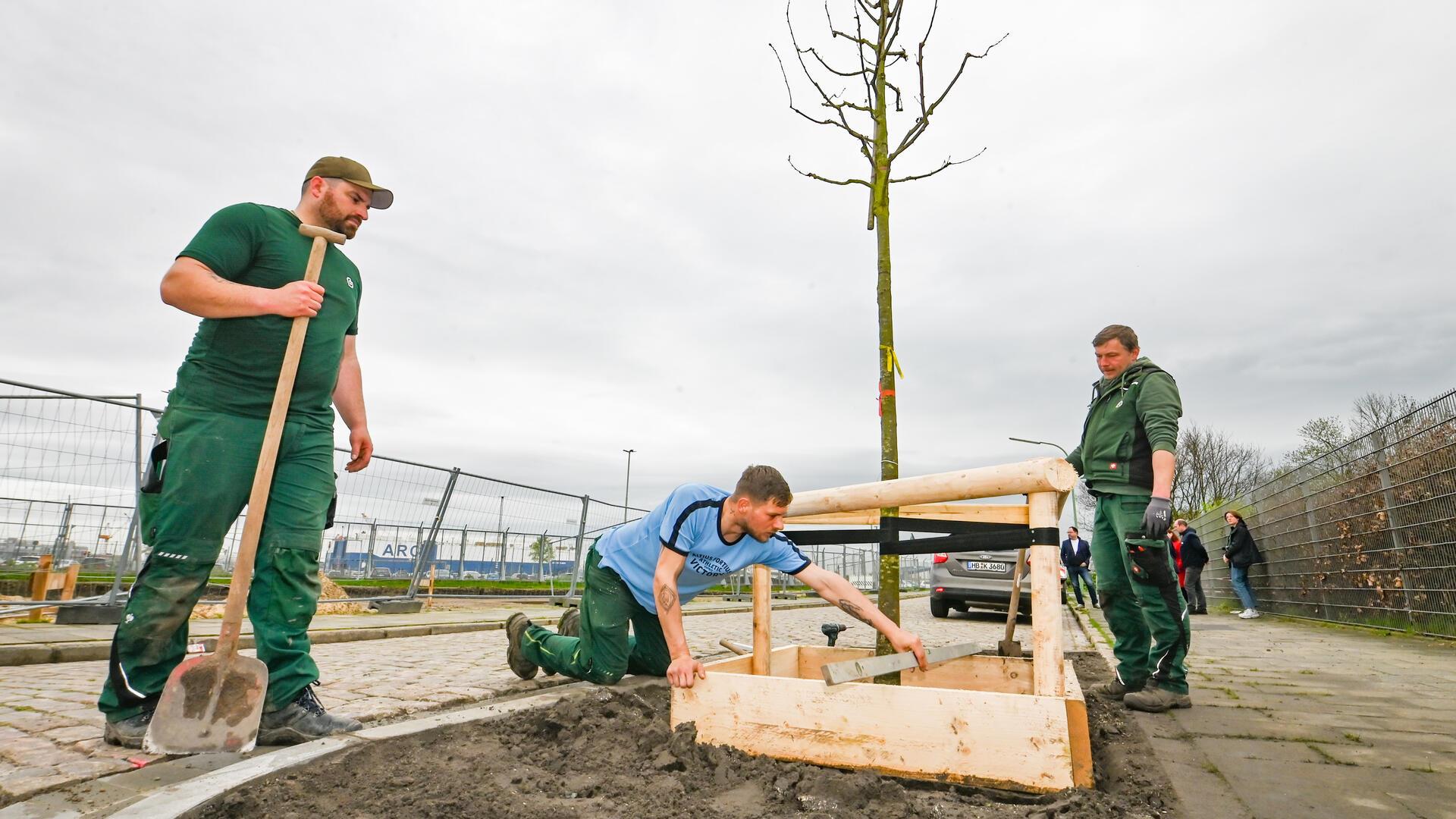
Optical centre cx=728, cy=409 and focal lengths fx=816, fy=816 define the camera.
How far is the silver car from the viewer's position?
40.7 feet

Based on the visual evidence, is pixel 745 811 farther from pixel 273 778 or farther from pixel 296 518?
pixel 296 518

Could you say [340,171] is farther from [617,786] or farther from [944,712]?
[944,712]

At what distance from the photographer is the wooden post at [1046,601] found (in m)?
2.72

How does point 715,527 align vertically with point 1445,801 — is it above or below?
above

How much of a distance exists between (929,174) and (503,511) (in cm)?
981

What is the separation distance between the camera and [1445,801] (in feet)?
7.86

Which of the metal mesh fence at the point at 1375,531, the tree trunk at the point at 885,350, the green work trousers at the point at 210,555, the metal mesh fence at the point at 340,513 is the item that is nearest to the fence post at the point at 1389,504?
the metal mesh fence at the point at 1375,531

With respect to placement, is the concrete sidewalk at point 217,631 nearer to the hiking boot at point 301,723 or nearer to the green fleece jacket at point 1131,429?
the hiking boot at point 301,723

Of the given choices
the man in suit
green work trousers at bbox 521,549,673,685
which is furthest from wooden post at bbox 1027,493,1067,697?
the man in suit

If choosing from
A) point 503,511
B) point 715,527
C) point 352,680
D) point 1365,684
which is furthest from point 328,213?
point 503,511

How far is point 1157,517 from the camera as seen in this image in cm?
376

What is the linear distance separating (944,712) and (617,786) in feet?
3.45

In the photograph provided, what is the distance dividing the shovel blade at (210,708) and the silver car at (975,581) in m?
10.6

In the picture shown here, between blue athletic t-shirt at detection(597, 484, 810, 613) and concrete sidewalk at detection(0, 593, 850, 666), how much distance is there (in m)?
1.95
